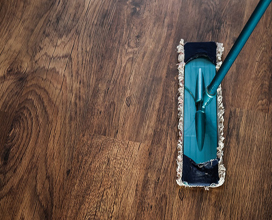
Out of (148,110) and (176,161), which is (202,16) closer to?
(148,110)

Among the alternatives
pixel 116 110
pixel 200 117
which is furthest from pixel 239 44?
pixel 116 110

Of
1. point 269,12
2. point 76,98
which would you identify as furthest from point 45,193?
point 269,12

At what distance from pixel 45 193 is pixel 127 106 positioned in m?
0.36

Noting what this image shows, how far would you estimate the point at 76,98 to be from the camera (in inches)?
40.0

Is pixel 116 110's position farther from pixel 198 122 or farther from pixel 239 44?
pixel 239 44

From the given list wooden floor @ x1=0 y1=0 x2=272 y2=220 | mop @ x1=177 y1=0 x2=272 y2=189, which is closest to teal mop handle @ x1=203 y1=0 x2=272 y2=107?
mop @ x1=177 y1=0 x2=272 y2=189

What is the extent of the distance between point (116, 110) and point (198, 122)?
0.26m

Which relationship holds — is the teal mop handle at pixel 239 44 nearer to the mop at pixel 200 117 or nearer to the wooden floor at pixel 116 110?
the mop at pixel 200 117

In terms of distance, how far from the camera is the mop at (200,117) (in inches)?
34.2

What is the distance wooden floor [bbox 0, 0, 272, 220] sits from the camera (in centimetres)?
89

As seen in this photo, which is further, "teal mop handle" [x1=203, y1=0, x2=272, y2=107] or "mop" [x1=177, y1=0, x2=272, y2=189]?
"mop" [x1=177, y1=0, x2=272, y2=189]

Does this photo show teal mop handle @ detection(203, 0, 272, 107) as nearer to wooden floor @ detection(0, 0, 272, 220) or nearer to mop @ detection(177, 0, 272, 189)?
mop @ detection(177, 0, 272, 189)

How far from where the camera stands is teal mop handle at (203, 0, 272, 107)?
2.13 feet

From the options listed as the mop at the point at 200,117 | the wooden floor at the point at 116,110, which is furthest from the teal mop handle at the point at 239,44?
the wooden floor at the point at 116,110
